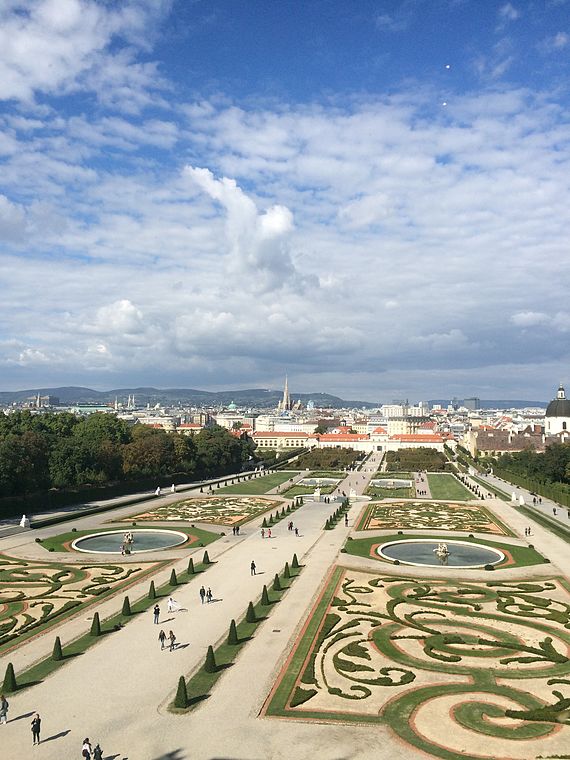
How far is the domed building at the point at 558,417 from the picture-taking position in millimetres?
174375

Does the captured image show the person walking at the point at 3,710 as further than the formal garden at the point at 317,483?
No

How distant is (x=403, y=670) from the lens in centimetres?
2308

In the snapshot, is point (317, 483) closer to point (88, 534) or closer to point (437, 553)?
point (88, 534)

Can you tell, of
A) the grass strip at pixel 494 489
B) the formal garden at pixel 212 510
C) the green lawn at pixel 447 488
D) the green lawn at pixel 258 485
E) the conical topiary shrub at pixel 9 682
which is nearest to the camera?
the conical topiary shrub at pixel 9 682

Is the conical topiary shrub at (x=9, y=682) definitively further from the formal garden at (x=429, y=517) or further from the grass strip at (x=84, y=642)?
the formal garden at (x=429, y=517)

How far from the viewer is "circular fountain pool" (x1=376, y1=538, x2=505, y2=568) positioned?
42125 mm

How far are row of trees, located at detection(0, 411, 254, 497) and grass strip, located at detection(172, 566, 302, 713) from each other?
128 feet

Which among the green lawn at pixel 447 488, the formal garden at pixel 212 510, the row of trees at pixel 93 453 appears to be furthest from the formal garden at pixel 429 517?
the row of trees at pixel 93 453

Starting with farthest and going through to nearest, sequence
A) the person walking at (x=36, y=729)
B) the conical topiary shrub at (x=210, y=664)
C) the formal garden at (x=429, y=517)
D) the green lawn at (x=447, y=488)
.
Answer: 1. the green lawn at (x=447, y=488)
2. the formal garden at (x=429, y=517)
3. the conical topiary shrub at (x=210, y=664)
4. the person walking at (x=36, y=729)

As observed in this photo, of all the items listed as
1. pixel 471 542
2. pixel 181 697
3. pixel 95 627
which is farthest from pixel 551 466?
pixel 181 697

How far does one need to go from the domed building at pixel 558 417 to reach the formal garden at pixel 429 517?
115866 mm

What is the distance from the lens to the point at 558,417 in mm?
176250

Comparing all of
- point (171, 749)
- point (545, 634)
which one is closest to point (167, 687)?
point (171, 749)

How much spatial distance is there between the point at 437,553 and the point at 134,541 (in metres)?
24.6
